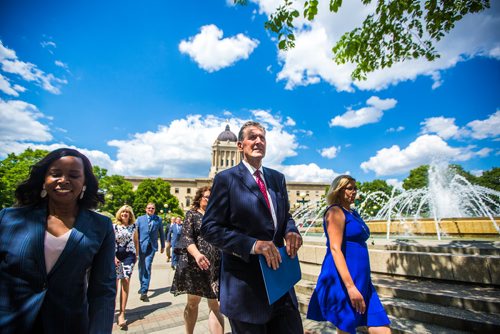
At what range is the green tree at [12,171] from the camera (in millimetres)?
34094

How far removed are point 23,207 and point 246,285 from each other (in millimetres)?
1597

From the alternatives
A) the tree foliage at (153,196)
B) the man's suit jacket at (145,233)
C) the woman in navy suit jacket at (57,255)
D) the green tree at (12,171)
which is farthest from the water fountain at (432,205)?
the tree foliage at (153,196)

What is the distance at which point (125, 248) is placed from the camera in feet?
17.8

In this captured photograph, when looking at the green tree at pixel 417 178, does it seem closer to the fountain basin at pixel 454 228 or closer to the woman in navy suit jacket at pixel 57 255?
the fountain basin at pixel 454 228

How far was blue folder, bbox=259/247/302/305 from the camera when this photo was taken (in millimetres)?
1759

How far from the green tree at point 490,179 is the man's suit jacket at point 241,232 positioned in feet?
245

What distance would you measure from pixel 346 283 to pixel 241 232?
132 cm

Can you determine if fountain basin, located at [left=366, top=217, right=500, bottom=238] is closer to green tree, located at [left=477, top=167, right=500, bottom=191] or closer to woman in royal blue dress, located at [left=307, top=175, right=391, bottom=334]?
woman in royal blue dress, located at [left=307, top=175, right=391, bottom=334]

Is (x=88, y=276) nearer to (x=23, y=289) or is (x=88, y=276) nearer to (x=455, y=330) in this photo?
(x=23, y=289)

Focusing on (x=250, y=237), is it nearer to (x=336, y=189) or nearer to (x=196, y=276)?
(x=336, y=189)

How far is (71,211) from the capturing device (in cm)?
182

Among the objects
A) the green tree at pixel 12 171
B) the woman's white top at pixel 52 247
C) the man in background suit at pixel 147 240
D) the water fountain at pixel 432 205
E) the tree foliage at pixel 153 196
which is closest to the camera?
the woman's white top at pixel 52 247

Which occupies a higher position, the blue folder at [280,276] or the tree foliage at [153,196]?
the tree foliage at [153,196]

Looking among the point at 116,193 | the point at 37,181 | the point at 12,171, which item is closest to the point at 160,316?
the point at 37,181
